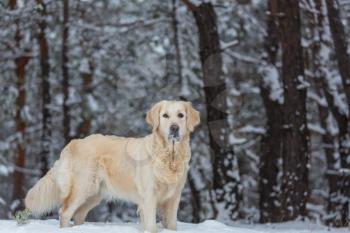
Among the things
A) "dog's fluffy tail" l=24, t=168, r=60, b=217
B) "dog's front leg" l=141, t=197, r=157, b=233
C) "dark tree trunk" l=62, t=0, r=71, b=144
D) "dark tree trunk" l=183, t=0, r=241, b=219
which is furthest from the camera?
"dark tree trunk" l=62, t=0, r=71, b=144

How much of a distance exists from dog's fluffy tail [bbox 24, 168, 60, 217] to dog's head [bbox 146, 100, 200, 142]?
1602 mm

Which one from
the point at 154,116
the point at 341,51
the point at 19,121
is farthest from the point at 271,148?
the point at 154,116

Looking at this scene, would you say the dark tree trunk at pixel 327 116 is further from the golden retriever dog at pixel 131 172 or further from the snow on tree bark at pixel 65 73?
the golden retriever dog at pixel 131 172

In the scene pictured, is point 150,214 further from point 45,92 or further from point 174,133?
point 45,92

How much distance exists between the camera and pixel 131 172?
7.36 metres

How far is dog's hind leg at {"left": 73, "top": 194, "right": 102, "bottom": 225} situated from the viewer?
26.5 ft

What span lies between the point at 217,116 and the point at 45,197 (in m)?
5.53

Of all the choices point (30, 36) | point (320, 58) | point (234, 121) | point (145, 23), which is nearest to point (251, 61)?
point (320, 58)

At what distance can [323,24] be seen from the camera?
16.0m

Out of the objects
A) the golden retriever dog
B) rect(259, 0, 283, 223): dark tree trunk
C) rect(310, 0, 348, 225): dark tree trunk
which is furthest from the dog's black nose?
rect(310, 0, 348, 225): dark tree trunk

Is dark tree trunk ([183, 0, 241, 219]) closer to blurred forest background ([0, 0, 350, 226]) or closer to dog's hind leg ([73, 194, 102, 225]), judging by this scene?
blurred forest background ([0, 0, 350, 226])

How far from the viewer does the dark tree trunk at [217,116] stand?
1262 centimetres

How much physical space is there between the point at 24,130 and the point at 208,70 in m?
7.17

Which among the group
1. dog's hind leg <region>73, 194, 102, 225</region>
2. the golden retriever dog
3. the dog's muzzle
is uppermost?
the dog's muzzle
